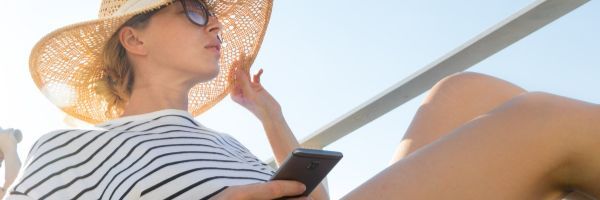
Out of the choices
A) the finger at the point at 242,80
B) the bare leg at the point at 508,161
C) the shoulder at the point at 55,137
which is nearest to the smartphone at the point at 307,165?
the bare leg at the point at 508,161

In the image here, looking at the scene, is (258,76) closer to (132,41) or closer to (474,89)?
(132,41)

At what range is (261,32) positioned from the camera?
1846 millimetres

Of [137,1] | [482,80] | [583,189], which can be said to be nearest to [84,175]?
[137,1]

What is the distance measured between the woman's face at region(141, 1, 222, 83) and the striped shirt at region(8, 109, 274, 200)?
139mm

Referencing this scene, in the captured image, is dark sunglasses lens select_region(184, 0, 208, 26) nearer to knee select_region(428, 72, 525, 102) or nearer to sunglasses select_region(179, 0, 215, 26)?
sunglasses select_region(179, 0, 215, 26)

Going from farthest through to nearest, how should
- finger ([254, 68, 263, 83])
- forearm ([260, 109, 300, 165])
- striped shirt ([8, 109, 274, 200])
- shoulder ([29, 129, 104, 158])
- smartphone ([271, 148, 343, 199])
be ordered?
finger ([254, 68, 263, 83]) < forearm ([260, 109, 300, 165]) < shoulder ([29, 129, 104, 158]) < striped shirt ([8, 109, 274, 200]) < smartphone ([271, 148, 343, 199])

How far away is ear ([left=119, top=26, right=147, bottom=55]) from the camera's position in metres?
1.48

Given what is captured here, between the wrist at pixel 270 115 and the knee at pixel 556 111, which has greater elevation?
the knee at pixel 556 111

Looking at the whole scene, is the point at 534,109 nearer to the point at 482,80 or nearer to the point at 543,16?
the point at 482,80

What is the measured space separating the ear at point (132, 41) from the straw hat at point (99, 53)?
0.09 ft

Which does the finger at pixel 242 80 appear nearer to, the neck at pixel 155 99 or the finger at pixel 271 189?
the neck at pixel 155 99

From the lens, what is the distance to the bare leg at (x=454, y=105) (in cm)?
109

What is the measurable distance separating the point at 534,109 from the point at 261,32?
1185mm

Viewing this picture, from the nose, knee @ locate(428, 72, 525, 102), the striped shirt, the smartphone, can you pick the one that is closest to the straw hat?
the nose
